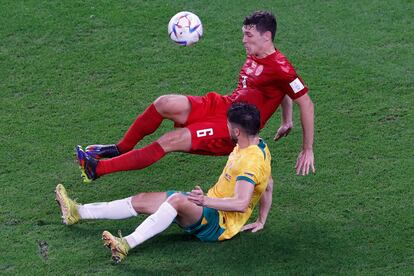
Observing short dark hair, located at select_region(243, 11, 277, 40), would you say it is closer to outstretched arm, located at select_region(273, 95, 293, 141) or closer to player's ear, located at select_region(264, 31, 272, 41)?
player's ear, located at select_region(264, 31, 272, 41)

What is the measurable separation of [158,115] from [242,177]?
131 cm

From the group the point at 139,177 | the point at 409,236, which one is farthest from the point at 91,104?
the point at 409,236

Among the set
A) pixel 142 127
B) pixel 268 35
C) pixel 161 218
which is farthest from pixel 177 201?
pixel 268 35

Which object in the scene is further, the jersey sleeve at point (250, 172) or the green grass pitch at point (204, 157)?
the green grass pitch at point (204, 157)

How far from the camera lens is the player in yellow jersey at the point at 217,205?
6.26 meters

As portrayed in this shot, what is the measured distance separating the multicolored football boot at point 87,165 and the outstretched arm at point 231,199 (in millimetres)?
1431

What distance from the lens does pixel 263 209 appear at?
6.96 meters

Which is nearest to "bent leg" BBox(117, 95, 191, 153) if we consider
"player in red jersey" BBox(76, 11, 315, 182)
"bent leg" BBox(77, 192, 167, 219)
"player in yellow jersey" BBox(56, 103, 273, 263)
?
"player in red jersey" BBox(76, 11, 315, 182)

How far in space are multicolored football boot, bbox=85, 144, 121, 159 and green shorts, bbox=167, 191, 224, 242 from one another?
1205 millimetres

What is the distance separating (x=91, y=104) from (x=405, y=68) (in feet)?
11.1

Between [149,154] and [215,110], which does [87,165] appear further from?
[215,110]

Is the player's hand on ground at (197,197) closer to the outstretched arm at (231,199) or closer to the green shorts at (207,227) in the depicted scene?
the outstretched arm at (231,199)

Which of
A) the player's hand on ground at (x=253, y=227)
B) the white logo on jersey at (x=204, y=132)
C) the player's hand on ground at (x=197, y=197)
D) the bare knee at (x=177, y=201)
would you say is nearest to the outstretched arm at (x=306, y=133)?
the player's hand on ground at (x=253, y=227)

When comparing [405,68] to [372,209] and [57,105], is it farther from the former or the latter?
[57,105]
